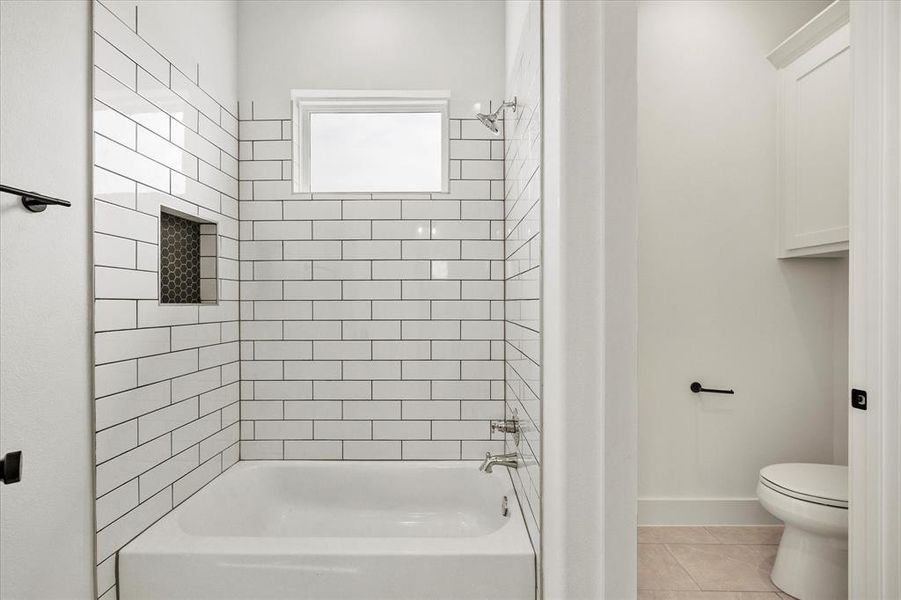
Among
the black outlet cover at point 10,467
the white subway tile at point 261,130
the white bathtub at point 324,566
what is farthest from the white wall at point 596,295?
the white subway tile at point 261,130

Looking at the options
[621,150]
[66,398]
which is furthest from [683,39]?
[66,398]

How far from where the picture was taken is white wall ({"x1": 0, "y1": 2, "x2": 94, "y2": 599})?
123 cm

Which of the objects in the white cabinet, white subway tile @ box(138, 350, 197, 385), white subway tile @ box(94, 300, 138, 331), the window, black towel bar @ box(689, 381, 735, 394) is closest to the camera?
white subway tile @ box(94, 300, 138, 331)

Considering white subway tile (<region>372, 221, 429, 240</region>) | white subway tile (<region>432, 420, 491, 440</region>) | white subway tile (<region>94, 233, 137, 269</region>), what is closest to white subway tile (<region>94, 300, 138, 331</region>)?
white subway tile (<region>94, 233, 137, 269</region>)

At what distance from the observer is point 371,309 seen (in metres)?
2.52

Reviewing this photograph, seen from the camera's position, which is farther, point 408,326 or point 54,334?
point 408,326

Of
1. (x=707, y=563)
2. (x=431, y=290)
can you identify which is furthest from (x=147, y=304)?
(x=707, y=563)

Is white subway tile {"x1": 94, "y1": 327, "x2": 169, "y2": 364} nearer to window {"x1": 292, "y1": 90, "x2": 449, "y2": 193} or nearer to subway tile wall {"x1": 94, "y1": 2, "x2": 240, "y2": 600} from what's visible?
subway tile wall {"x1": 94, "y1": 2, "x2": 240, "y2": 600}

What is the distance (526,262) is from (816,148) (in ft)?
5.67

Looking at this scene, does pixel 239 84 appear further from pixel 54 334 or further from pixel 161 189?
pixel 54 334

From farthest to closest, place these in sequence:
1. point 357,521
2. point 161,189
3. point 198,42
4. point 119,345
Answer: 1. point 357,521
2. point 198,42
3. point 161,189
4. point 119,345

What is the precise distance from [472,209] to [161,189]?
4.21ft

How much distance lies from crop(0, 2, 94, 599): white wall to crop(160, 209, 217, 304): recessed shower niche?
52cm

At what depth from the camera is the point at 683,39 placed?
2.82 meters
